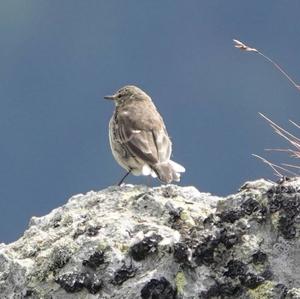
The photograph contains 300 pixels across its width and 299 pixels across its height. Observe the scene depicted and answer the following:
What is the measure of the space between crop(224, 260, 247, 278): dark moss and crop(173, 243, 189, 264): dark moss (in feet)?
0.76

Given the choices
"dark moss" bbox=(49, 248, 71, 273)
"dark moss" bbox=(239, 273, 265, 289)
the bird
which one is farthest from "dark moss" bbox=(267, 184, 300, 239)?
the bird

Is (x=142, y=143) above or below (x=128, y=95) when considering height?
below

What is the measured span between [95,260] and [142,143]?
13.7ft

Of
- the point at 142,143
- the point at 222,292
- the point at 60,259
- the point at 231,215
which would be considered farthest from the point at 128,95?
the point at 222,292

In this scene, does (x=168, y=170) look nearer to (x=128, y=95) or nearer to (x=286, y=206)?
(x=128, y=95)

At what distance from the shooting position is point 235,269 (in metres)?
5.14

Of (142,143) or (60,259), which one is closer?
(60,259)

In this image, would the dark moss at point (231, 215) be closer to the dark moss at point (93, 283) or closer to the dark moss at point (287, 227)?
the dark moss at point (287, 227)

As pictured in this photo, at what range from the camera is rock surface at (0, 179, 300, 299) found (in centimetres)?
509

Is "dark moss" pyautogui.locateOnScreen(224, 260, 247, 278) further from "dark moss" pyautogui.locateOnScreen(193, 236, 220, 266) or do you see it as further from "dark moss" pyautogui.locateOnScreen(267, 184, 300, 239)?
"dark moss" pyautogui.locateOnScreen(267, 184, 300, 239)

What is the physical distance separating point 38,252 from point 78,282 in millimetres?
623

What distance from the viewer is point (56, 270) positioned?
A: 5.66m

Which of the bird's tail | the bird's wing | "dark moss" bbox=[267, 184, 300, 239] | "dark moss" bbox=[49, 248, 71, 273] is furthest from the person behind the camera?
the bird's wing

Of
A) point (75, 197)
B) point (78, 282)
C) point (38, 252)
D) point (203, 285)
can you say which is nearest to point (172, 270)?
point (203, 285)
